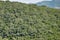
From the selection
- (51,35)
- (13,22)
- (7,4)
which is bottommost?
(51,35)

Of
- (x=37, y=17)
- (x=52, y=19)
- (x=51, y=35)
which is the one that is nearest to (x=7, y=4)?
(x=37, y=17)

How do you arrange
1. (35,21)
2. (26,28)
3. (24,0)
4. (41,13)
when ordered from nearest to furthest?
1. (26,28)
2. (35,21)
3. (41,13)
4. (24,0)

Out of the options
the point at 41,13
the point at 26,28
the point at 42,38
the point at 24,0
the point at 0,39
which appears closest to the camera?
the point at 0,39

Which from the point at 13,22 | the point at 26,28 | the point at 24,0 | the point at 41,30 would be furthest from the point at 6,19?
the point at 24,0

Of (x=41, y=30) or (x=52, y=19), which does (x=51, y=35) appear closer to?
(x=41, y=30)

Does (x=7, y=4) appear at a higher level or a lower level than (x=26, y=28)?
higher

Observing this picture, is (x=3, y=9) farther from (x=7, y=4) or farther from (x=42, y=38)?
(x=42, y=38)

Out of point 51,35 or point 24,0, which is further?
point 24,0
